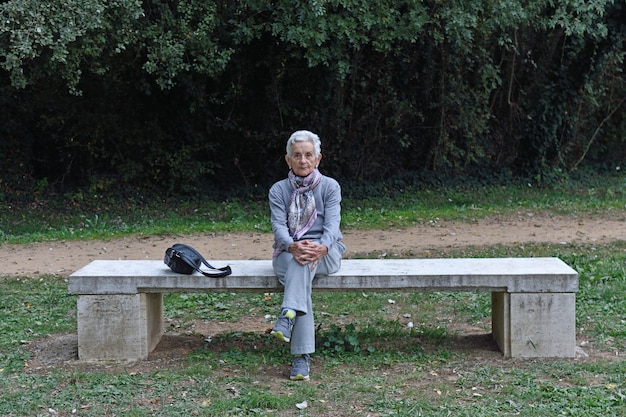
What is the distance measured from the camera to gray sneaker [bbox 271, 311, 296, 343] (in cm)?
456

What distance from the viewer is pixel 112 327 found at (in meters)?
5.03

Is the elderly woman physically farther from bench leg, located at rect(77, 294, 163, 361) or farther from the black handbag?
bench leg, located at rect(77, 294, 163, 361)

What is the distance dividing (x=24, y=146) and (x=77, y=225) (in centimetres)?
310

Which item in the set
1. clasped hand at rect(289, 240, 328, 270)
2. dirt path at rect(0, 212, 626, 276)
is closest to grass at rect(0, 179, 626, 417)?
clasped hand at rect(289, 240, 328, 270)

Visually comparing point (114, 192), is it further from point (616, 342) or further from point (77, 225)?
point (616, 342)

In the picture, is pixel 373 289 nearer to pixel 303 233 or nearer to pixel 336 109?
pixel 303 233

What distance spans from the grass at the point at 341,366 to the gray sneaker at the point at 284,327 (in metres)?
0.26

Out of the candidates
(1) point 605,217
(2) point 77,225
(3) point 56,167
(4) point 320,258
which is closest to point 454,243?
(1) point 605,217

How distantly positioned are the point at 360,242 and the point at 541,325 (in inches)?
181

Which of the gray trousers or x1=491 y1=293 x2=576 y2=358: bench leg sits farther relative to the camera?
Result: x1=491 y1=293 x2=576 y2=358: bench leg

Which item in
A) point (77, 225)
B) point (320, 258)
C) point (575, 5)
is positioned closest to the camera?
point (320, 258)

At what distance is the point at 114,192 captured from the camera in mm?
14664

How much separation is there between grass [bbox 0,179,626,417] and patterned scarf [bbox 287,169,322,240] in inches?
30.7

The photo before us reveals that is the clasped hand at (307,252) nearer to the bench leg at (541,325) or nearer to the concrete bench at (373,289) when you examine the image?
the concrete bench at (373,289)
